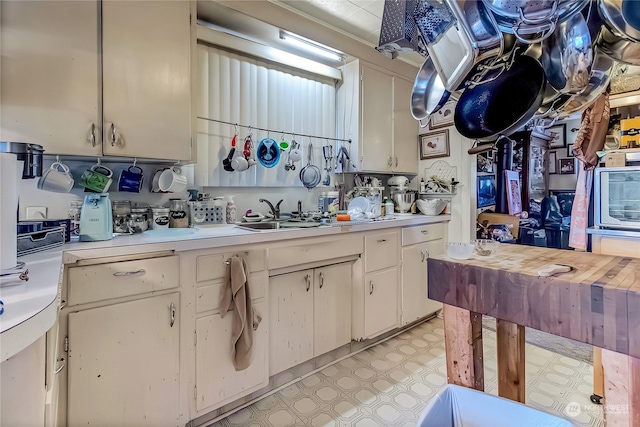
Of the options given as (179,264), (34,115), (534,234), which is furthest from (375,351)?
(534,234)

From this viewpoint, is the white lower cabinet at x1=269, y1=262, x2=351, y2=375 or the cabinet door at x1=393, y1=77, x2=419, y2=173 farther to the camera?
the cabinet door at x1=393, y1=77, x2=419, y2=173

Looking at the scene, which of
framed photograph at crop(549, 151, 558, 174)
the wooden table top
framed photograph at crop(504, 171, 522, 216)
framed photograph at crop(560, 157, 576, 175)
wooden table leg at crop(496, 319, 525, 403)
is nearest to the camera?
the wooden table top

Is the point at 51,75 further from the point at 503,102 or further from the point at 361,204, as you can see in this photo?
the point at 361,204

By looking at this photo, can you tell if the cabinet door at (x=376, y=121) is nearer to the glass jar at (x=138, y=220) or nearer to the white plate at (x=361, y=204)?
the white plate at (x=361, y=204)

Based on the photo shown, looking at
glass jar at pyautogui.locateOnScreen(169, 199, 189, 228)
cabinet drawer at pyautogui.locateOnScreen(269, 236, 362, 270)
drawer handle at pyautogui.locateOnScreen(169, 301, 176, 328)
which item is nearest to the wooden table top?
cabinet drawer at pyautogui.locateOnScreen(269, 236, 362, 270)

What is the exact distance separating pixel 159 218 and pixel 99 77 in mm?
778

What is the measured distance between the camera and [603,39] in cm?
104

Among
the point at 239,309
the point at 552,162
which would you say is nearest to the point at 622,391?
the point at 239,309

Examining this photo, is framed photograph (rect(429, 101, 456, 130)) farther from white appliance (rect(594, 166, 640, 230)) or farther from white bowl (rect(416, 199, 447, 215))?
white appliance (rect(594, 166, 640, 230))

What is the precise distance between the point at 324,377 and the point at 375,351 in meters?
0.52

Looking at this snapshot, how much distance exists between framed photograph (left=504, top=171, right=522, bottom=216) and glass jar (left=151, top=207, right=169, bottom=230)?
3.27m

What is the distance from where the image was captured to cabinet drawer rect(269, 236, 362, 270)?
5.79 ft

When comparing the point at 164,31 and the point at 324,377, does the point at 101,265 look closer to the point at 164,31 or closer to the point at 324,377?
the point at 164,31

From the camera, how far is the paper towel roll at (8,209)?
850 mm
